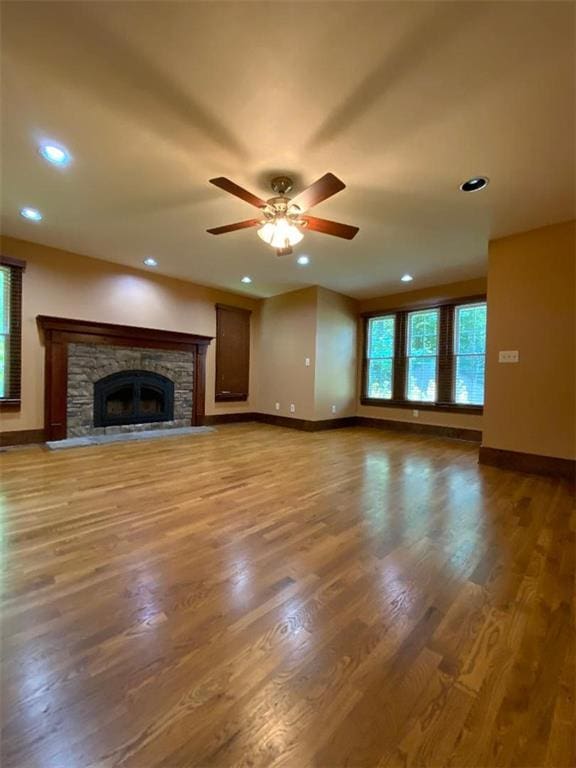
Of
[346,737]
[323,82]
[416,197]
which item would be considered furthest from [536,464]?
[323,82]

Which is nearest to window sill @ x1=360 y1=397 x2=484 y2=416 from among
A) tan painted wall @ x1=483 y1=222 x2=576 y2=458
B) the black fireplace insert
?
tan painted wall @ x1=483 y1=222 x2=576 y2=458

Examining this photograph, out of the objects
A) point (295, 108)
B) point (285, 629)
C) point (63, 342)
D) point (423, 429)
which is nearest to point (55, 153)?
point (295, 108)

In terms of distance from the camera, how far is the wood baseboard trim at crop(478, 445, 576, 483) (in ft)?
11.5

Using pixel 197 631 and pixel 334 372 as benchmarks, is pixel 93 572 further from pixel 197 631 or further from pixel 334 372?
pixel 334 372

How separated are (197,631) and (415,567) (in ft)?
3.82

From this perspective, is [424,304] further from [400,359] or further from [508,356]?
[508,356]

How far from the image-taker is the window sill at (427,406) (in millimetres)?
5529

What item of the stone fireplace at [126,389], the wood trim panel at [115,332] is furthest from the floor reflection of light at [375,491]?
the wood trim panel at [115,332]

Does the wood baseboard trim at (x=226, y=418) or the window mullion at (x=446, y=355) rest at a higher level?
the window mullion at (x=446, y=355)

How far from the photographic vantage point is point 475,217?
3451mm

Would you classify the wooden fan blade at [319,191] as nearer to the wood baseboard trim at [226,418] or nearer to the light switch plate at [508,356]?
the light switch plate at [508,356]

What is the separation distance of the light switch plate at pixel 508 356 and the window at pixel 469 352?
1.62 metres

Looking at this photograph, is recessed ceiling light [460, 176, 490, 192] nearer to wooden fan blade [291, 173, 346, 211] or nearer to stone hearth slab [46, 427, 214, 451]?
wooden fan blade [291, 173, 346, 211]

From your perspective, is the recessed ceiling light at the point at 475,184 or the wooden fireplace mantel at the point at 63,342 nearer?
the recessed ceiling light at the point at 475,184
